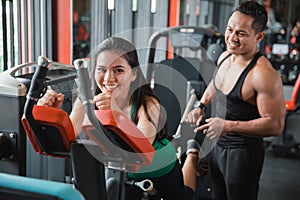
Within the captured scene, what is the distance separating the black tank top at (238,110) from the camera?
210 cm

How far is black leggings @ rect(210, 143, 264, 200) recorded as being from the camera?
2.15m

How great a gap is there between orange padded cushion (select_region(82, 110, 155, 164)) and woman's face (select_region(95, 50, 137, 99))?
1.43 ft

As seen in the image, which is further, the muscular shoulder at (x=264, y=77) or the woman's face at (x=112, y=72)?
the muscular shoulder at (x=264, y=77)

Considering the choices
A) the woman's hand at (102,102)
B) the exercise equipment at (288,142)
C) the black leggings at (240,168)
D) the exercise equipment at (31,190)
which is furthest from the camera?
the exercise equipment at (288,142)

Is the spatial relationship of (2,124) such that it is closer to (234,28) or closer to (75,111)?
(75,111)

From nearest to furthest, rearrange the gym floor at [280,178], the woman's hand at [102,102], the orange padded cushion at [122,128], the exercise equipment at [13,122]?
1. the orange padded cushion at [122,128]
2. the woman's hand at [102,102]
3. the exercise equipment at [13,122]
4. the gym floor at [280,178]

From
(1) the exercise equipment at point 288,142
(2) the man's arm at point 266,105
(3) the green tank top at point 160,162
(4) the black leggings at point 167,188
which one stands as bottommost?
(1) the exercise equipment at point 288,142

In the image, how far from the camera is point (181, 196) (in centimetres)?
181

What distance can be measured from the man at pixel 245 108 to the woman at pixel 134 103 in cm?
42

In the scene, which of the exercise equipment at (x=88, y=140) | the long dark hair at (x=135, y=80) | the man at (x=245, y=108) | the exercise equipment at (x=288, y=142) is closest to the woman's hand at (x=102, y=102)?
the exercise equipment at (x=88, y=140)

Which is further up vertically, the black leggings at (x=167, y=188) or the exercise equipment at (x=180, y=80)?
the exercise equipment at (x=180, y=80)

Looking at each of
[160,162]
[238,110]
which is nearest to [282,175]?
[238,110]

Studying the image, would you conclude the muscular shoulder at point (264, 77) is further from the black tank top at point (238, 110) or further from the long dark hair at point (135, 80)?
the long dark hair at point (135, 80)

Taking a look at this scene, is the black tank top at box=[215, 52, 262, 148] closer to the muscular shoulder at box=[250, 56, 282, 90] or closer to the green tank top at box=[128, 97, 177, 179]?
the muscular shoulder at box=[250, 56, 282, 90]
